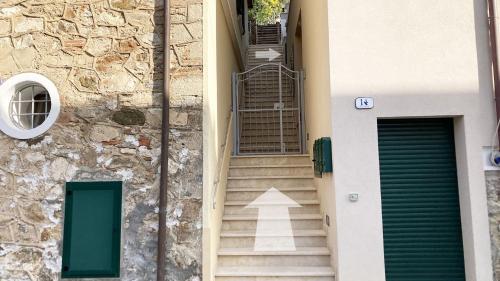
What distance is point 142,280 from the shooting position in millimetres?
4488

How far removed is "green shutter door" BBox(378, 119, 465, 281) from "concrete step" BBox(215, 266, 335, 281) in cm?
81

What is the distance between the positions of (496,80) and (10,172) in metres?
6.14

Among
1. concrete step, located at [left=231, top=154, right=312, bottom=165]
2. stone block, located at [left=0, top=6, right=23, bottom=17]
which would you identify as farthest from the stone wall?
stone block, located at [left=0, top=6, right=23, bottom=17]

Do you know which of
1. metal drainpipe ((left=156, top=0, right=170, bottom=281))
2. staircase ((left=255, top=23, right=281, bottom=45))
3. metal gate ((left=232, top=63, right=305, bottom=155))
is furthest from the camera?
staircase ((left=255, top=23, right=281, bottom=45))

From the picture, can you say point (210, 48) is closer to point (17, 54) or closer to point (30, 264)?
point (17, 54)

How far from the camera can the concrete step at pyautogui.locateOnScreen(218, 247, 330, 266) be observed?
5301mm

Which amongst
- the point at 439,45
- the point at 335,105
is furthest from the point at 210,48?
the point at 439,45

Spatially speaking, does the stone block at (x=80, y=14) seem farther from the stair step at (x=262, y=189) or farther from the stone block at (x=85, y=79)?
the stair step at (x=262, y=189)

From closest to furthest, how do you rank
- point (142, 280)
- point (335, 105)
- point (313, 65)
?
point (142, 280) < point (335, 105) < point (313, 65)

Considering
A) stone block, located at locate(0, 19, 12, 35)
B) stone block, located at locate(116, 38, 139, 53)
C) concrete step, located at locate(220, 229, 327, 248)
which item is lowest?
concrete step, located at locate(220, 229, 327, 248)

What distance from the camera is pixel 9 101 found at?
16.1 feet

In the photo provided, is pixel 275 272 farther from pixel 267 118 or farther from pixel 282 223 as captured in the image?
Answer: pixel 267 118

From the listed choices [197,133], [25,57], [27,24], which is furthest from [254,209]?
[27,24]

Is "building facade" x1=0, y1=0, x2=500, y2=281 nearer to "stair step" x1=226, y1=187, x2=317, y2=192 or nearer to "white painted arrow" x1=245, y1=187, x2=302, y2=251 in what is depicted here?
"white painted arrow" x1=245, y1=187, x2=302, y2=251
